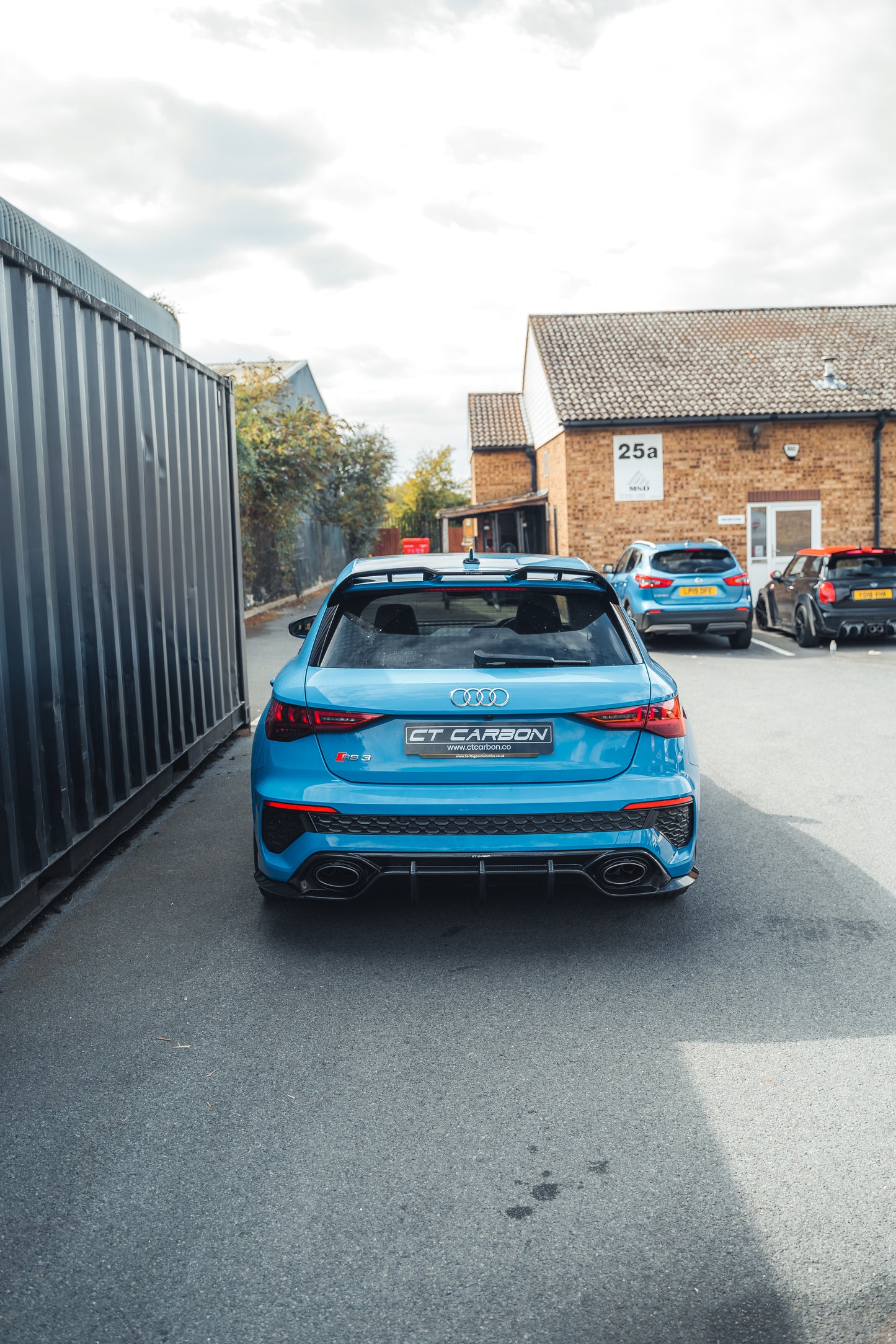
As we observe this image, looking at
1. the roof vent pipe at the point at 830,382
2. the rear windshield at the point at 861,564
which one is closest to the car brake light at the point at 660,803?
the rear windshield at the point at 861,564

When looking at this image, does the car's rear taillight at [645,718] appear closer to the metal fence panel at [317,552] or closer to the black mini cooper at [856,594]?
the black mini cooper at [856,594]

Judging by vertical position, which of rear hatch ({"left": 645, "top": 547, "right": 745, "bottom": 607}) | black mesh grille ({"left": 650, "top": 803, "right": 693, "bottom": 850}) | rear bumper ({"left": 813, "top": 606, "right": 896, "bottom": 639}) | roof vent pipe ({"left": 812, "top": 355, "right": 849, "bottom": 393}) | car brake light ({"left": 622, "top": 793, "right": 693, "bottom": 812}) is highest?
roof vent pipe ({"left": 812, "top": 355, "right": 849, "bottom": 393})

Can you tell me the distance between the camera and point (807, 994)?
398cm

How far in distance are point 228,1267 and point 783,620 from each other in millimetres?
16334

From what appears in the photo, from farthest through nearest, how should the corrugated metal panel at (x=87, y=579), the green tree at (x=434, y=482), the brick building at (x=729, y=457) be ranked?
the green tree at (x=434, y=482) → the brick building at (x=729, y=457) → the corrugated metal panel at (x=87, y=579)

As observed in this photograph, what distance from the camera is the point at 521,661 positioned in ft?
14.2

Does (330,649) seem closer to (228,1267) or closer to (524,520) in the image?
(228,1267)

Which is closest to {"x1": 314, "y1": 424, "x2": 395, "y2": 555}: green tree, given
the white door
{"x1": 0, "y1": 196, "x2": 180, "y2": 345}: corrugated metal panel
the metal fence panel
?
the metal fence panel

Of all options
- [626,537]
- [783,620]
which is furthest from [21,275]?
[626,537]

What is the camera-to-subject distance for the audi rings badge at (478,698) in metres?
4.09

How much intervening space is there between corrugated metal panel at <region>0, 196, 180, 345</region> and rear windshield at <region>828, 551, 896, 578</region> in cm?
1048

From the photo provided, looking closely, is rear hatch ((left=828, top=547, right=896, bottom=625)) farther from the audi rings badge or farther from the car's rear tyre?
the audi rings badge

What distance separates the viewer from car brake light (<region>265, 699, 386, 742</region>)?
4.12 metres

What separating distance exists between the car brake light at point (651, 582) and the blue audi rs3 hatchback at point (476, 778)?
40.0 ft
